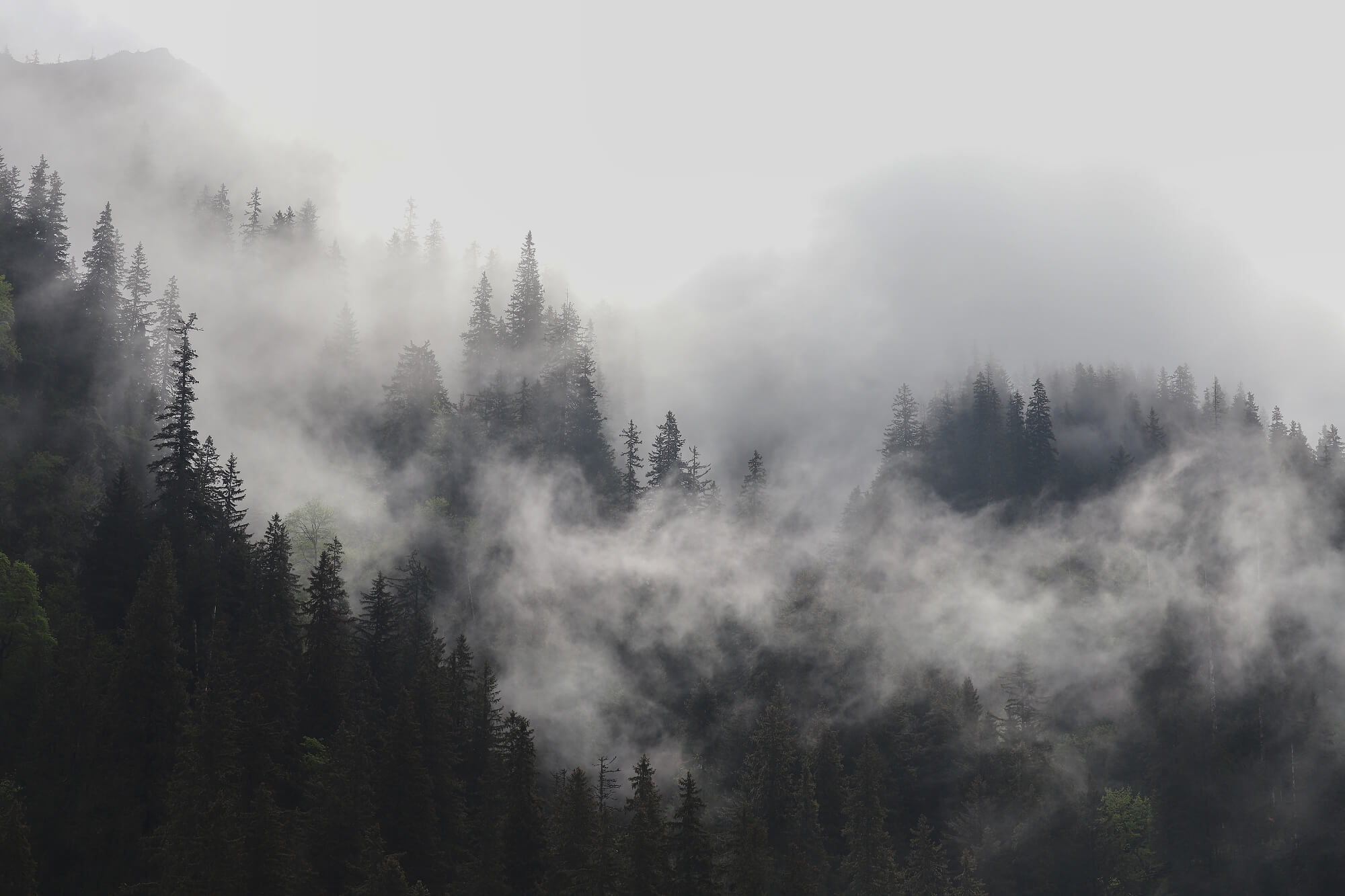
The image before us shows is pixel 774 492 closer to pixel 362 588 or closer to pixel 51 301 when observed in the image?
pixel 362 588

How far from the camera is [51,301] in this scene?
10606 centimetres

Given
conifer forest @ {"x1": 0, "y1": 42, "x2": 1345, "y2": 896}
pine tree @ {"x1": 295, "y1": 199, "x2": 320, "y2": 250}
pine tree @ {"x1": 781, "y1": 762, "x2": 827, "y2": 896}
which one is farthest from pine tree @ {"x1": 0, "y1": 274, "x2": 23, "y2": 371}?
pine tree @ {"x1": 781, "y1": 762, "x2": 827, "y2": 896}

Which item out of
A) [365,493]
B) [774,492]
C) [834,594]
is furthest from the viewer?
[774,492]

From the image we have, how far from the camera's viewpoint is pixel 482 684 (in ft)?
275

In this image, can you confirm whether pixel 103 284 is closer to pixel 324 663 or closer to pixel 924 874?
pixel 324 663

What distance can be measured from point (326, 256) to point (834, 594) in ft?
315

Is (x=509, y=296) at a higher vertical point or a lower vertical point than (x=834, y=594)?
higher

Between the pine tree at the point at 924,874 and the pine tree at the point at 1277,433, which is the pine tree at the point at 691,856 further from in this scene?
the pine tree at the point at 1277,433

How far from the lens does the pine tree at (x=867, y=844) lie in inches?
3228

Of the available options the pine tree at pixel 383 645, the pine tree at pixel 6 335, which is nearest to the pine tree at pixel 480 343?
the pine tree at pixel 383 645

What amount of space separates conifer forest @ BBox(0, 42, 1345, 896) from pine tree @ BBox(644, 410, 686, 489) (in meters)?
2.42

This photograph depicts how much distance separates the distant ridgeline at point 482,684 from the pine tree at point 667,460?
60 centimetres

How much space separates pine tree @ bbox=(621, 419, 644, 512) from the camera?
143 meters

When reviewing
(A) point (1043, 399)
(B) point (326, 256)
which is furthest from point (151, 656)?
(A) point (1043, 399)
